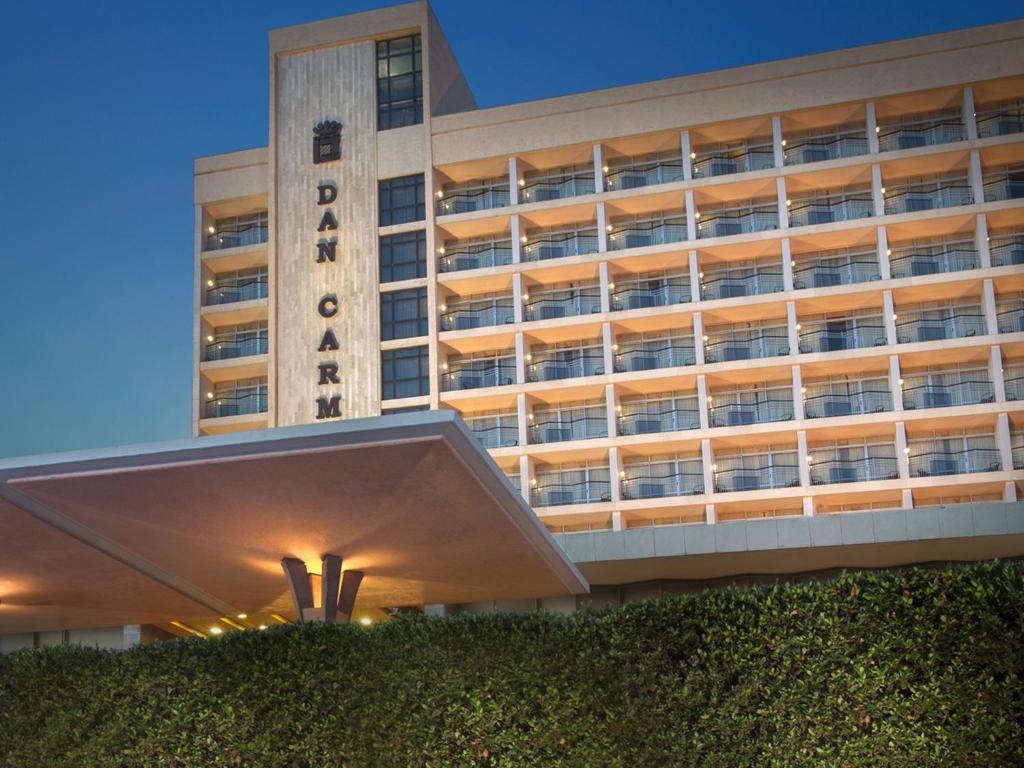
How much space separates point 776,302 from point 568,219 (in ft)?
38.2

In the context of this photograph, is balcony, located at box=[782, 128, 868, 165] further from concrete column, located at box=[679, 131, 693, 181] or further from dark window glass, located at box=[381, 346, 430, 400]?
dark window glass, located at box=[381, 346, 430, 400]

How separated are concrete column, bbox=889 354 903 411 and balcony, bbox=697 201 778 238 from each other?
8.96m

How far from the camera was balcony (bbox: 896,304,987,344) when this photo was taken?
65.5 metres

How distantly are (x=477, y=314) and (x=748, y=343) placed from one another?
1373 centimetres

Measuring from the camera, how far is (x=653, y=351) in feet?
225

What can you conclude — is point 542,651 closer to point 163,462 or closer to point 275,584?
point 163,462

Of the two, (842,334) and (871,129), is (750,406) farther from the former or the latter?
(871,129)

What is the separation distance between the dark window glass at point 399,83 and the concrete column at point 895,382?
26.7m

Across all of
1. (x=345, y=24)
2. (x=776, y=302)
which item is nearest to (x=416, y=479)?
(x=776, y=302)

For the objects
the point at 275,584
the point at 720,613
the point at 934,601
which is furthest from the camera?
the point at 275,584

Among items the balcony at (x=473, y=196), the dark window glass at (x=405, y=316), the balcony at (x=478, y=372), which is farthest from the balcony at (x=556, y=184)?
the balcony at (x=478, y=372)

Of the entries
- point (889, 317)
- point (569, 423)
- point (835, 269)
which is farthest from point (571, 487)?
point (889, 317)

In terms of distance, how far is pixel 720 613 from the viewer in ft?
58.2

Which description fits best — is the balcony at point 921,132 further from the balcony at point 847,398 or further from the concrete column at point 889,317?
the balcony at point 847,398
